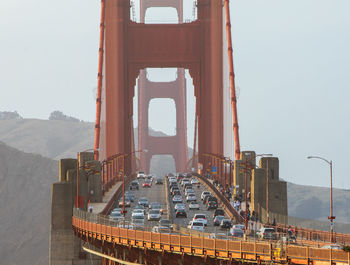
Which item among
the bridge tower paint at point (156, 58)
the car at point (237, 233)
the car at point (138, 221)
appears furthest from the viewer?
the bridge tower paint at point (156, 58)

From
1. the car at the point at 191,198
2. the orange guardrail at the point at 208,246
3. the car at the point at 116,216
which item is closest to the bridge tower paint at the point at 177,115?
the car at the point at 191,198

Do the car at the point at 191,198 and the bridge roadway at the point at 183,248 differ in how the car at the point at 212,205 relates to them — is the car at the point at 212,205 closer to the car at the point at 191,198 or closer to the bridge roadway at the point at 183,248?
the car at the point at 191,198

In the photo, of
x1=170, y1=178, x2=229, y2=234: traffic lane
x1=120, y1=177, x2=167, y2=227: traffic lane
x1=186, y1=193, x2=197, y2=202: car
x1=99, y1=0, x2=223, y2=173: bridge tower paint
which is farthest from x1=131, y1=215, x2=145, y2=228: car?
x1=99, y1=0, x2=223, y2=173: bridge tower paint

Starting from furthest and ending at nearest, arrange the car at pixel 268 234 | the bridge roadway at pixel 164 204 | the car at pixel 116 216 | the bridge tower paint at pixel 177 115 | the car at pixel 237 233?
the bridge tower paint at pixel 177 115, the bridge roadway at pixel 164 204, the car at pixel 116 216, the car at pixel 237 233, the car at pixel 268 234

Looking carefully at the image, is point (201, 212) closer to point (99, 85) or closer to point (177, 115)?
point (99, 85)

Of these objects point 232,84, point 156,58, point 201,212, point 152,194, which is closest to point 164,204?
point 201,212

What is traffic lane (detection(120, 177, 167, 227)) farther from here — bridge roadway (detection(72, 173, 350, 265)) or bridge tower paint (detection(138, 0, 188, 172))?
bridge tower paint (detection(138, 0, 188, 172))
